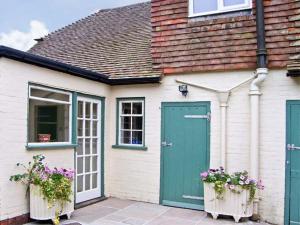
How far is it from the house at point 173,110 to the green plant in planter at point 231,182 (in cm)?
31

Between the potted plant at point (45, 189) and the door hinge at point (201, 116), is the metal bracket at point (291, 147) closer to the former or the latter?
the door hinge at point (201, 116)

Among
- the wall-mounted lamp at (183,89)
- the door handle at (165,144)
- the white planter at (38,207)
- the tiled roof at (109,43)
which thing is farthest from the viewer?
the tiled roof at (109,43)

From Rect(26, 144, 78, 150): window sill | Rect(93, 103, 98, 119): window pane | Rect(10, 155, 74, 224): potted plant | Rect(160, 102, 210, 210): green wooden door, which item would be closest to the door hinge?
Rect(160, 102, 210, 210): green wooden door

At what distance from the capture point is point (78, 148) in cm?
692

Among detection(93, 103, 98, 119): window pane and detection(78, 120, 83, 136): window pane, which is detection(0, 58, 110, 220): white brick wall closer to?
detection(78, 120, 83, 136): window pane

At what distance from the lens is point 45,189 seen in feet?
17.8

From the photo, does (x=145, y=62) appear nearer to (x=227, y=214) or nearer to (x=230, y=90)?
(x=230, y=90)

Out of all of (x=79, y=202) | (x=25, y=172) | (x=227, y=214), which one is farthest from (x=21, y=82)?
(x=227, y=214)

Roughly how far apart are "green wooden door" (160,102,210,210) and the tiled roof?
1.02 m

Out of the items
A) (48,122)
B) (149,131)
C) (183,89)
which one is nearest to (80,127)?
(48,122)

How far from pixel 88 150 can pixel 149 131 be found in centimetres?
134

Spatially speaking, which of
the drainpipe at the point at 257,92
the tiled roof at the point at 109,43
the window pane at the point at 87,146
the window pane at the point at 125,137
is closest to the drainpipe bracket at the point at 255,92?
the drainpipe at the point at 257,92

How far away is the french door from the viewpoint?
22.8ft

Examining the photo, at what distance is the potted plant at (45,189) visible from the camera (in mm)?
5457
